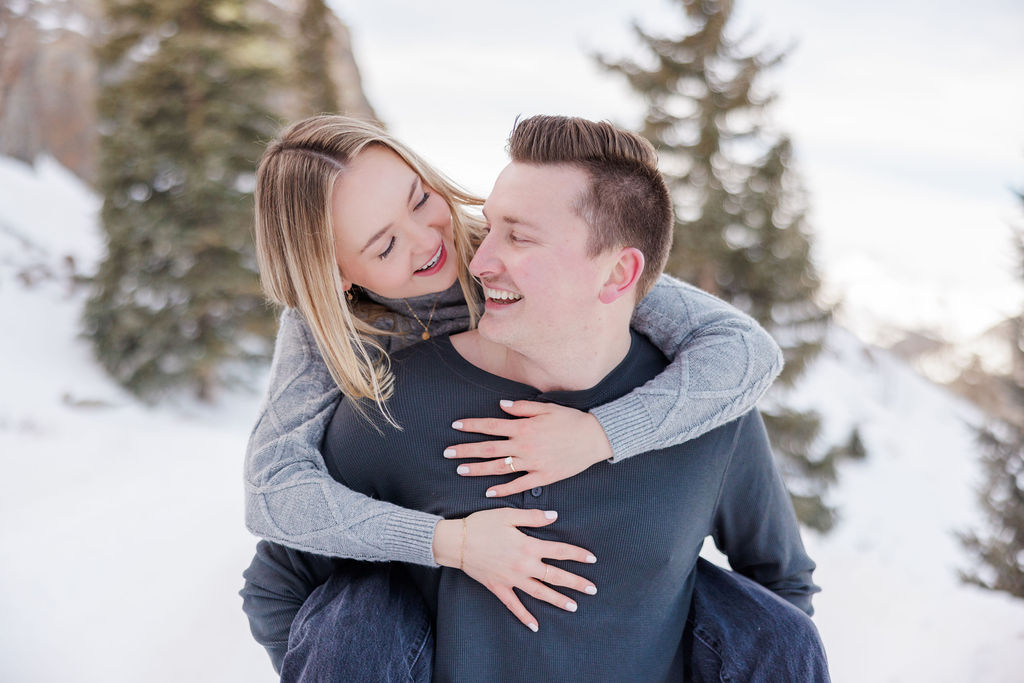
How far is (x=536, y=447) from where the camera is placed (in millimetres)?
1719

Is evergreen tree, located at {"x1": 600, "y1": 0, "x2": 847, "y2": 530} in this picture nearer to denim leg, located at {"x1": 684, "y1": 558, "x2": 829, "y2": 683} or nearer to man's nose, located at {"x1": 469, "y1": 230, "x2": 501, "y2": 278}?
denim leg, located at {"x1": 684, "y1": 558, "x2": 829, "y2": 683}

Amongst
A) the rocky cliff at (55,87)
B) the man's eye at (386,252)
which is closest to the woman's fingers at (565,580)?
the man's eye at (386,252)

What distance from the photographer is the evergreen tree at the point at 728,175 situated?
6.85 m

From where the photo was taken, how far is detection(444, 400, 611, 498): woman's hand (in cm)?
171

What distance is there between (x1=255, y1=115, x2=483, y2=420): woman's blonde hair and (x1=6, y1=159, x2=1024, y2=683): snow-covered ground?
5.23 feet

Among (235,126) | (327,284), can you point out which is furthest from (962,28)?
(327,284)

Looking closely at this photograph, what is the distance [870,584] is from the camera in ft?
12.0

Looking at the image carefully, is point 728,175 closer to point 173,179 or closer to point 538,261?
point 173,179

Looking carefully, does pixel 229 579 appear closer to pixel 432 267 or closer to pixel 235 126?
pixel 432 267

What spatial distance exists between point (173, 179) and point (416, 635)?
706 centimetres

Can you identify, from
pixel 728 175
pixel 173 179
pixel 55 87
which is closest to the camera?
pixel 728 175

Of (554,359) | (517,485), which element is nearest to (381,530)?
(517,485)

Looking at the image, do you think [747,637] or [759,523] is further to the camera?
[759,523]

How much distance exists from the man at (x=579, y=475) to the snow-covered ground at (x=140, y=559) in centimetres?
143
